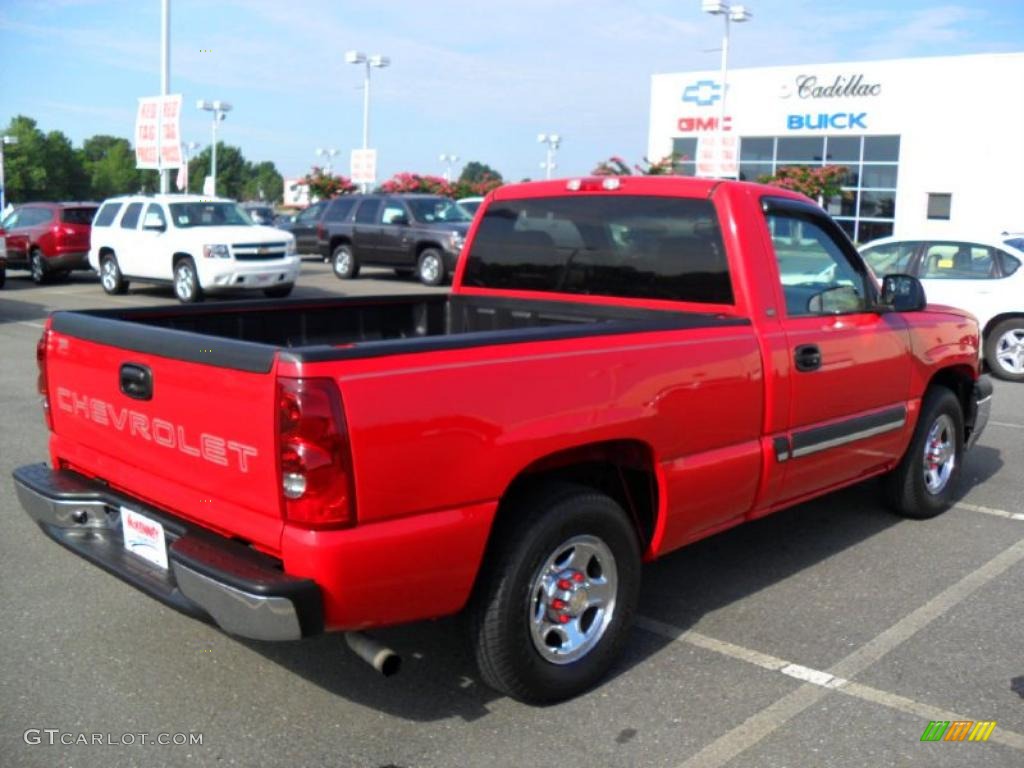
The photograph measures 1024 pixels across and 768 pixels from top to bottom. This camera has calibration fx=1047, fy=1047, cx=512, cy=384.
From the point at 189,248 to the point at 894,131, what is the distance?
25132mm

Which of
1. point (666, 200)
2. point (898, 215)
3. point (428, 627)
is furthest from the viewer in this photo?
point (898, 215)

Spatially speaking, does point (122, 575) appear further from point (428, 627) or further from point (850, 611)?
point (850, 611)

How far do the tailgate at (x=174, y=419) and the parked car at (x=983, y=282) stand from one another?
33.9 feet

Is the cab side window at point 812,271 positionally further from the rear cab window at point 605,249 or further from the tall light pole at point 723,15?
the tall light pole at point 723,15

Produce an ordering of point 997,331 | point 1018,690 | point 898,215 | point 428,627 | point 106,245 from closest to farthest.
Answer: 1. point 1018,690
2. point 428,627
3. point 997,331
4. point 106,245
5. point 898,215

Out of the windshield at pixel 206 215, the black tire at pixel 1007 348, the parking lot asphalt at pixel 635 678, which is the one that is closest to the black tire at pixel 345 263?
the windshield at pixel 206 215

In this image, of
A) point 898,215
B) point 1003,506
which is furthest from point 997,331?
point 898,215

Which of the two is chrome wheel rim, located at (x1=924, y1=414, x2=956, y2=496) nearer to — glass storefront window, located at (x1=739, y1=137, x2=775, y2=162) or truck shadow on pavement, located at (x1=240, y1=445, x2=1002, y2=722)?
truck shadow on pavement, located at (x1=240, y1=445, x2=1002, y2=722)

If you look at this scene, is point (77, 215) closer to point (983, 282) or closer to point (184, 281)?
point (184, 281)

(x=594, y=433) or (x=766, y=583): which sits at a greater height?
(x=594, y=433)

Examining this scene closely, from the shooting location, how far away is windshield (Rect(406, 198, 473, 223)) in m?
22.1

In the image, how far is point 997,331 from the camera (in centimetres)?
1173

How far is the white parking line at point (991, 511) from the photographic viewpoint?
6.11 metres

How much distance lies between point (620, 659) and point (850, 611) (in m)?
1.18
